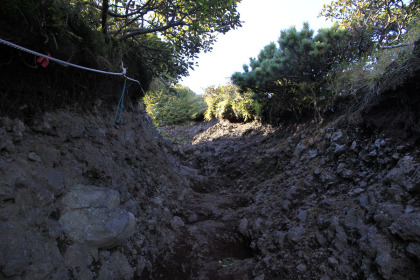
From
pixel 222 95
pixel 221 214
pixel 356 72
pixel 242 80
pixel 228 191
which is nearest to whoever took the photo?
pixel 221 214

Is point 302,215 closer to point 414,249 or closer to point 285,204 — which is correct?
point 285,204

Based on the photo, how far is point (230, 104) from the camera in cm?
927

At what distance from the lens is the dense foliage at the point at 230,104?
319 inches

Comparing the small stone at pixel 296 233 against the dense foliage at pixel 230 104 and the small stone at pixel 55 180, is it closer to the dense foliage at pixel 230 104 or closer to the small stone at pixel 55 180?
the small stone at pixel 55 180

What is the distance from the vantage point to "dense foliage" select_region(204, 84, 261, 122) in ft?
26.6

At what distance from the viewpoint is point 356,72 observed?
14.9 feet

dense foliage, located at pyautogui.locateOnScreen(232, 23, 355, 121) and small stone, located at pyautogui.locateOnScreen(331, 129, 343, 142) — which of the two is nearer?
small stone, located at pyautogui.locateOnScreen(331, 129, 343, 142)

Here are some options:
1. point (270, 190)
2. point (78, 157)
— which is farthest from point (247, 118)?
point (78, 157)

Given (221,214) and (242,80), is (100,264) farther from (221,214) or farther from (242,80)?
(242,80)

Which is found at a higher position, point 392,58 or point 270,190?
point 392,58

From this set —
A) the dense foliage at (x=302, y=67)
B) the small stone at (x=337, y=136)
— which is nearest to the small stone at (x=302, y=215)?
the small stone at (x=337, y=136)

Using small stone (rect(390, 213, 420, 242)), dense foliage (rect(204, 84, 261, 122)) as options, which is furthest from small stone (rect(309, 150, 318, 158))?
dense foliage (rect(204, 84, 261, 122))

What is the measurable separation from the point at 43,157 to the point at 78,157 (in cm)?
43

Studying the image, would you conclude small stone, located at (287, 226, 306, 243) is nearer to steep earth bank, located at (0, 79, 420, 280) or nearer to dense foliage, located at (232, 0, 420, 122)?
steep earth bank, located at (0, 79, 420, 280)
